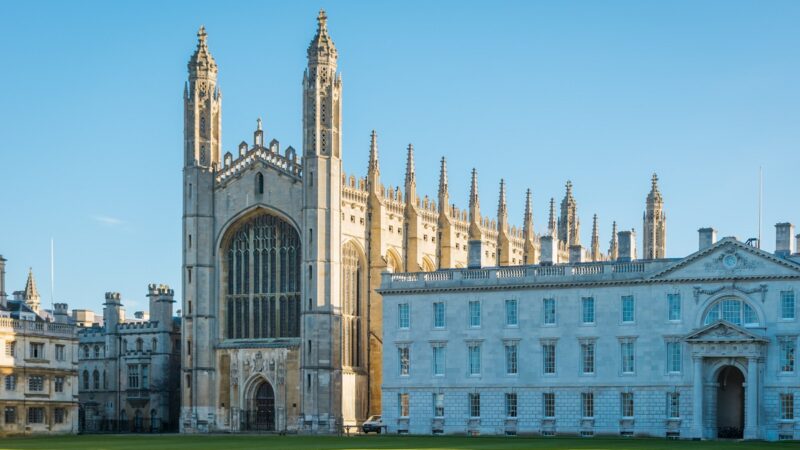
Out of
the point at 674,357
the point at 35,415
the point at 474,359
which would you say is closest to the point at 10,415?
the point at 35,415

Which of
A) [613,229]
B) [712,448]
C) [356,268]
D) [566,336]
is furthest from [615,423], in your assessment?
[613,229]

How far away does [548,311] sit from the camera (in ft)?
264

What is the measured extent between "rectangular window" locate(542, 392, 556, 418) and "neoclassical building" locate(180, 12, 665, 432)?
529 inches

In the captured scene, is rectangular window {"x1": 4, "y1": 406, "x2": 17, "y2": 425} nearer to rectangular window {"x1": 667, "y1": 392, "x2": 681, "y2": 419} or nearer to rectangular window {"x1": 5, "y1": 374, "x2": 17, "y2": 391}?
rectangular window {"x1": 5, "y1": 374, "x2": 17, "y2": 391}

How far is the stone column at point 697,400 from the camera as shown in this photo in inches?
2916

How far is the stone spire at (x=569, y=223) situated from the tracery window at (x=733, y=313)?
162 ft

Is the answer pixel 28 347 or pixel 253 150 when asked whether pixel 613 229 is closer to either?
pixel 253 150

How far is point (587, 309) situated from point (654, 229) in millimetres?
41452

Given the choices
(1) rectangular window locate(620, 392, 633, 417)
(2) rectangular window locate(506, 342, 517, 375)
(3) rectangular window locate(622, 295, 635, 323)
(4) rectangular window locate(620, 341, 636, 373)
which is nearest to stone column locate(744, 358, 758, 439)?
(1) rectangular window locate(620, 392, 633, 417)

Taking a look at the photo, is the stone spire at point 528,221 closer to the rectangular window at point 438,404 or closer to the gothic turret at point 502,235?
the gothic turret at point 502,235

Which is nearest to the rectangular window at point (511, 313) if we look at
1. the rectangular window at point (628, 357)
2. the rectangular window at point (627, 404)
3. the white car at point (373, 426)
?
the rectangular window at point (628, 357)

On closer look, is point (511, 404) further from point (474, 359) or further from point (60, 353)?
point (60, 353)

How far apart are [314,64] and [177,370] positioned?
1108 inches

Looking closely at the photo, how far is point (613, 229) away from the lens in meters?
133
